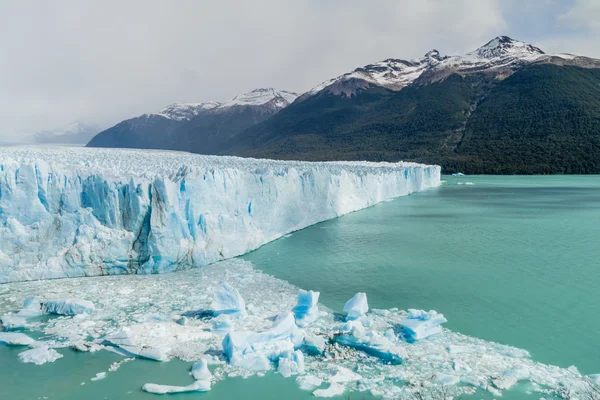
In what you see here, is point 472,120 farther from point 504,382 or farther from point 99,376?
point 99,376

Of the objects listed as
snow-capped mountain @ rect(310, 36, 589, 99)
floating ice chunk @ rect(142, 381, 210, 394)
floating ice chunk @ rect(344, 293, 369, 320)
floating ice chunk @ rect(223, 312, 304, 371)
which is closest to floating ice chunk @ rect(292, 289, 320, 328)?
floating ice chunk @ rect(344, 293, 369, 320)

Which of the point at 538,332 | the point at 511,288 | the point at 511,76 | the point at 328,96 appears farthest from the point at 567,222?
the point at 328,96

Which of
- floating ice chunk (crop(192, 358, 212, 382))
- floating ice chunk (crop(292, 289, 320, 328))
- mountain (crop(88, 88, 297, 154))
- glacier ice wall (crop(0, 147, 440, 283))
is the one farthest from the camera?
mountain (crop(88, 88, 297, 154))

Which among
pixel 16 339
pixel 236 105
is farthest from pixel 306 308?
pixel 236 105

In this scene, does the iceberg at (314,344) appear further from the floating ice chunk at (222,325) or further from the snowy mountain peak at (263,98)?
the snowy mountain peak at (263,98)

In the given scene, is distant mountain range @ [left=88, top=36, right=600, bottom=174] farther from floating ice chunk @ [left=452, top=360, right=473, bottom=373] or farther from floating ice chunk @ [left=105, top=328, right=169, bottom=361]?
floating ice chunk @ [left=105, top=328, right=169, bottom=361]
